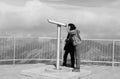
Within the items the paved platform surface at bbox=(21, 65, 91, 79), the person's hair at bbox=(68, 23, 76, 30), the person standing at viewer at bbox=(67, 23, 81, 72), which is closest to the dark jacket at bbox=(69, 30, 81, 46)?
the person standing at viewer at bbox=(67, 23, 81, 72)

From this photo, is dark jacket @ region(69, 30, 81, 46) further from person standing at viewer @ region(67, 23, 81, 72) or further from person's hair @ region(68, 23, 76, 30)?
person's hair @ region(68, 23, 76, 30)

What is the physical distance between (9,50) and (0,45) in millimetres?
594

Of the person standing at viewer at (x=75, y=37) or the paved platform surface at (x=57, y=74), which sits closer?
the paved platform surface at (x=57, y=74)

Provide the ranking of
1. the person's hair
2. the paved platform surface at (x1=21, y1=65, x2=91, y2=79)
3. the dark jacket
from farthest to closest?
the person's hair
the dark jacket
the paved platform surface at (x1=21, y1=65, x2=91, y2=79)

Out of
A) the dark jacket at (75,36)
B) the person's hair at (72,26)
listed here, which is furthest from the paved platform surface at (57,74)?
the person's hair at (72,26)

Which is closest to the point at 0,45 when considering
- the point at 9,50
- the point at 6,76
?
the point at 9,50

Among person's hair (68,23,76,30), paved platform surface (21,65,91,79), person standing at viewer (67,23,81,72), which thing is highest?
person's hair (68,23,76,30)

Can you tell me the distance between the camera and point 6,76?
8148mm

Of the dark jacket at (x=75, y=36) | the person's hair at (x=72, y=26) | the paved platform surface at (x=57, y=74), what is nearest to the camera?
the paved platform surface at (x=57, y=74)

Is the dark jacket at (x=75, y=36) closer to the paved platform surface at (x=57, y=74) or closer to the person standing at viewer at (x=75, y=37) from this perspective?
the person standing at viewer at (x=75, y=37)

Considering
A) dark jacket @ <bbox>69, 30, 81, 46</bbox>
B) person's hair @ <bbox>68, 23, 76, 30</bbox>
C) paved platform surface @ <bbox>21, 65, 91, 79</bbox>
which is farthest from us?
person's hair @ <bbox>68, 23, 76, 30</bbox>

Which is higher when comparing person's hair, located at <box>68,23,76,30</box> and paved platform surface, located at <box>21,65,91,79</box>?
person's hair, located at <box>68,23,76,30</box>

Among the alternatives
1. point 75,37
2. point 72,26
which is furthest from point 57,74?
point 72,26

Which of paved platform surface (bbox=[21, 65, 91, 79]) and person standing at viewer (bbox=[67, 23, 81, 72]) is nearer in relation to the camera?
paved platform surface (bbox=[21, 65, 91, 79])
